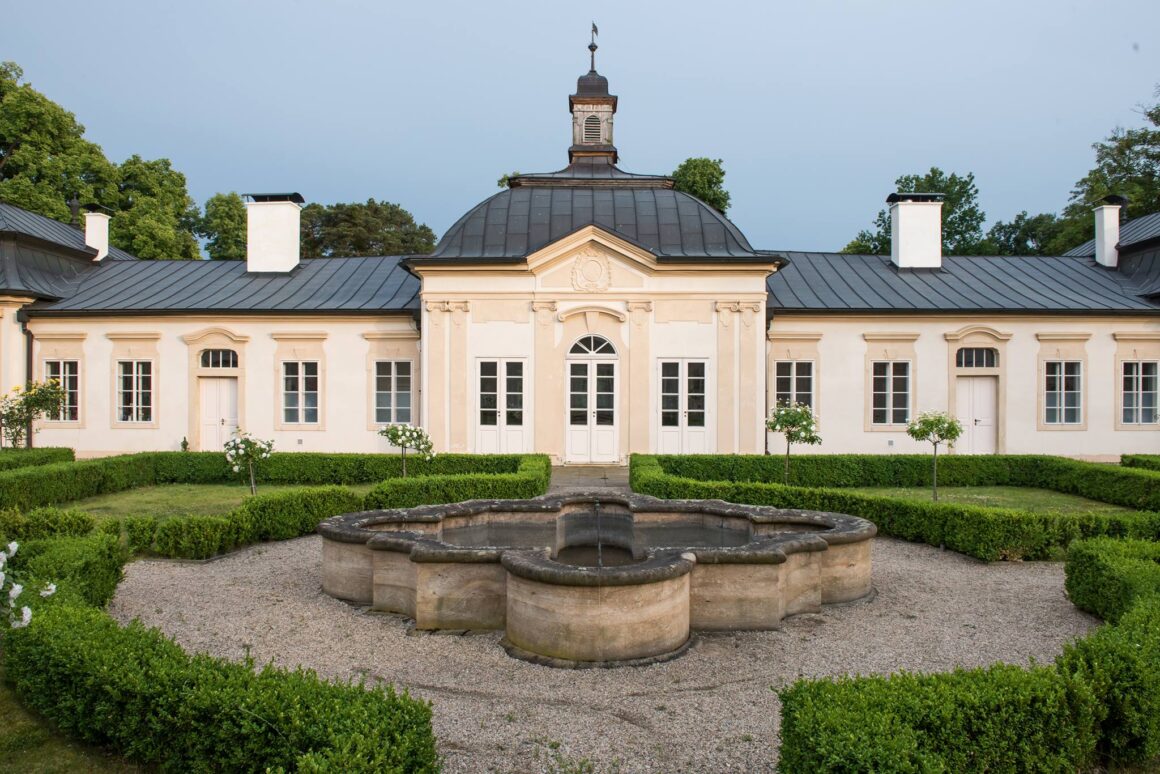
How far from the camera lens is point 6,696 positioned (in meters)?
5.29

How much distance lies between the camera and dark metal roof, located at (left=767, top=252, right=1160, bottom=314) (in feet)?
65.5

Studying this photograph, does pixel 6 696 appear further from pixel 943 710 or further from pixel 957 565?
pixel 957 565

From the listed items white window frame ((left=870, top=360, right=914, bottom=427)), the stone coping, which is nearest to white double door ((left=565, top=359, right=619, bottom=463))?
white window frame ((left=870, top=360, right=914, bottom=427))

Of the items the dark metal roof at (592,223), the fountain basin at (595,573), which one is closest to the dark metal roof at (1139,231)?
the dark metal roof at (592,223)

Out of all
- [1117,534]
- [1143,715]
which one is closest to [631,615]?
[1143,715]

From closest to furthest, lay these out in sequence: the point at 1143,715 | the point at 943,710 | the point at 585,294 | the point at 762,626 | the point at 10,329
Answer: the point at 943,710 < the point at 1143,715 < the point at 762,626 < the point at 585,294 < the point at 10,329

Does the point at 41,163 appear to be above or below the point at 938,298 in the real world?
above

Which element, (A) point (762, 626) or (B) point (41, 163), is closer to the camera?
(A) point (762, 626)

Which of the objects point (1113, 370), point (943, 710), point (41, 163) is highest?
point (41, 163)

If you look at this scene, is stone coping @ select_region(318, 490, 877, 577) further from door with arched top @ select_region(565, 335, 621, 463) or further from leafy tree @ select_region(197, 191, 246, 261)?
leafy tree @ select_region(197, 191, 246, 261)

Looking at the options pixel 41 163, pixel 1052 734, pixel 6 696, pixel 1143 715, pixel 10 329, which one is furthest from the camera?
pixel 41 163

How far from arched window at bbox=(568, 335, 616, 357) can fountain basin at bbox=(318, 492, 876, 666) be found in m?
9.06

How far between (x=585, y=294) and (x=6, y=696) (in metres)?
14.5

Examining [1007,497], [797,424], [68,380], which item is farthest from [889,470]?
[68,380]
